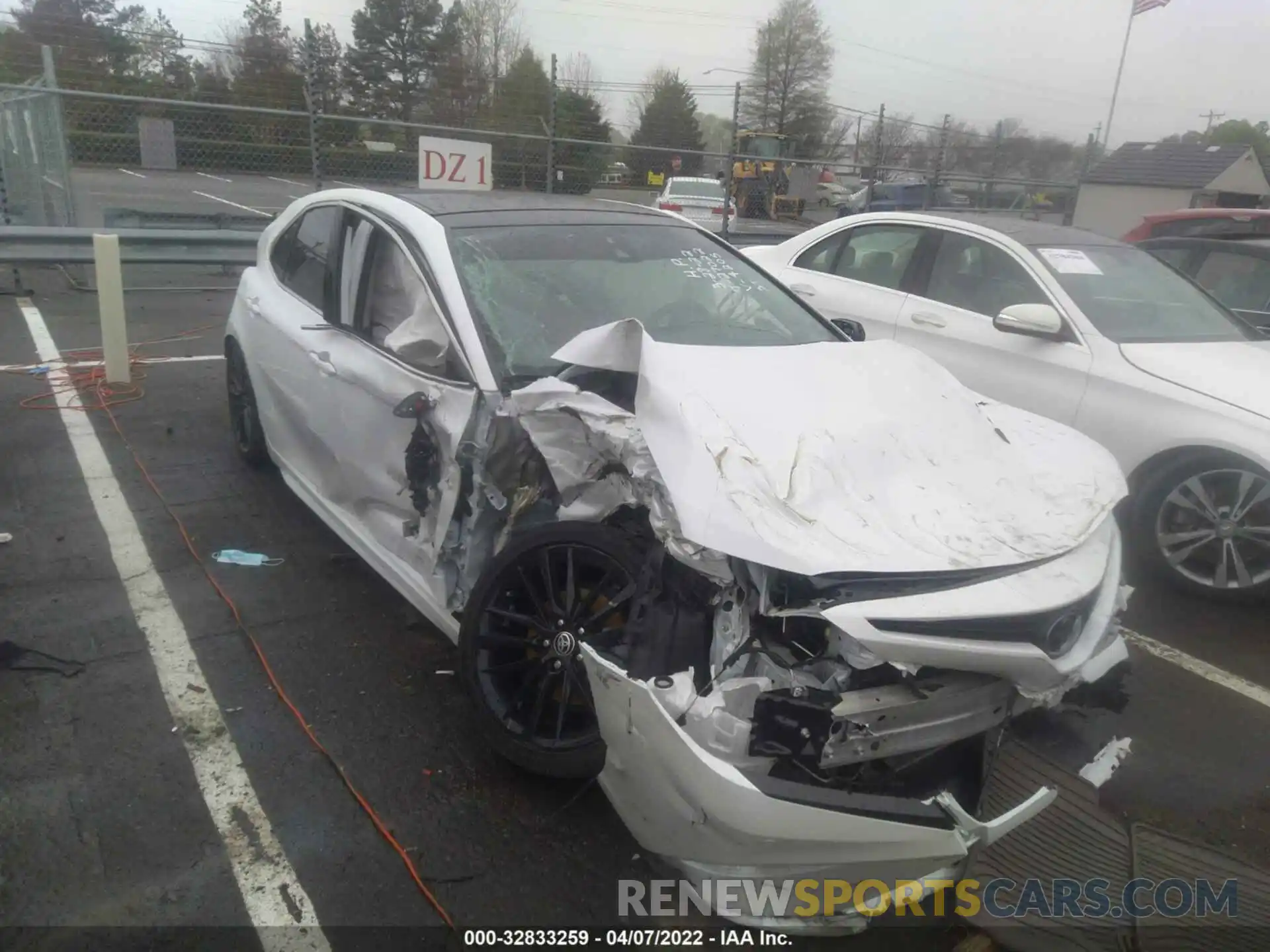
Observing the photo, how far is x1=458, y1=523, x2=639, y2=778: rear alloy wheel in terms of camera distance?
2723 mm

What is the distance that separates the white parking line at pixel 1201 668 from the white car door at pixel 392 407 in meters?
2.95

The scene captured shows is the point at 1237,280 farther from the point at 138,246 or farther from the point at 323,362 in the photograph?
the point at 138,246

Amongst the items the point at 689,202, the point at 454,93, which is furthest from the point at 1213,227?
the point at 454,93

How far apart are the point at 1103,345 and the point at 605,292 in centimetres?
283

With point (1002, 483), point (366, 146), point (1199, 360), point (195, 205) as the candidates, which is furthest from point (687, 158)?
point (1002, 483)

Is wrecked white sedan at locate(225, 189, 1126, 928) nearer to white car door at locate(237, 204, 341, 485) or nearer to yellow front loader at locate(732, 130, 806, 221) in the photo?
white car door at locate(237, 204, 341, 485)

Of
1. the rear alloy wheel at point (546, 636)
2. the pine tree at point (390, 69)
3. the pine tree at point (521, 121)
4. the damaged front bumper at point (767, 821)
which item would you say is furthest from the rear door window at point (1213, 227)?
the pine tree at point (390, 69)

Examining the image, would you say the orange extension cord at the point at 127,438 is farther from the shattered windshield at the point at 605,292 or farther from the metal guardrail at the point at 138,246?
the shattered windshield at the point at 605,292

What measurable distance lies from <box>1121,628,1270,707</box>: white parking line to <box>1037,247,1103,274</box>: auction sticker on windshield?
221 centimetres

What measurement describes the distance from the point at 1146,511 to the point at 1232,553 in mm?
395

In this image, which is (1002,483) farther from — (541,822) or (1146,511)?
(1146,511)

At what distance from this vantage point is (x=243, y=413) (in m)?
5.27

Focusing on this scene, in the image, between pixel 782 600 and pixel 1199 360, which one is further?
pixel 1199 360

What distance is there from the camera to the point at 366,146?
44.9 feet
